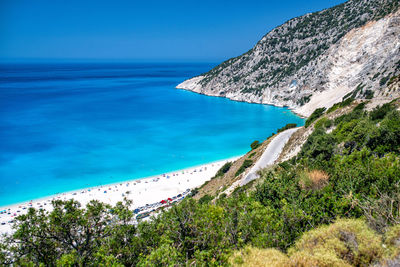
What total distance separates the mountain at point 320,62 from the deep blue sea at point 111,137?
8.99 metres

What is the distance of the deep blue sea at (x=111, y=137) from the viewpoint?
3822 cm

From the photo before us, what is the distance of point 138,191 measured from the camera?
3331 cm

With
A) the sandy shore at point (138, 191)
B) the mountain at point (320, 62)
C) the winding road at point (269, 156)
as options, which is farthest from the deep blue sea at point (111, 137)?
the winding road at point (269, 156)

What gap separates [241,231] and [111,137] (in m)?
50.4

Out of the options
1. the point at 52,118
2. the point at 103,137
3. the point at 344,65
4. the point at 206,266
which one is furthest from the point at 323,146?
the point at 52,118

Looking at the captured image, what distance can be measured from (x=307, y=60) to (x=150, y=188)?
7508 cm

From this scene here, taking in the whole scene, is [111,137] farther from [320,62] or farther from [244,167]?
[320,62]

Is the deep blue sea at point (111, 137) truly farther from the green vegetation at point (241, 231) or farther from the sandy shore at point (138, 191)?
the green vegetation at point (241, 231)

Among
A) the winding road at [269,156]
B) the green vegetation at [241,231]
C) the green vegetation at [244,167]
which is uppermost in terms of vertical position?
the green vegetation at [241,231]

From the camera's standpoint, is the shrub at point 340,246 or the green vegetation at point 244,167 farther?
the green vegetation at point 244,167

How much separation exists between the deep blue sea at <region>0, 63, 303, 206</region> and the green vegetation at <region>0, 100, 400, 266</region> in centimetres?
2972

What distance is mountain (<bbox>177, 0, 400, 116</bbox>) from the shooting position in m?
54.7

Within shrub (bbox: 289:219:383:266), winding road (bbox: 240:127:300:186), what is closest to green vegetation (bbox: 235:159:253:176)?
winding road (bbox: 240:127:300:186)

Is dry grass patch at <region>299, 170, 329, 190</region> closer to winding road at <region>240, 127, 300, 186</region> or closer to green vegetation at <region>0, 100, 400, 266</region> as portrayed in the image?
green vegetation at <region>0, 100, 400, 266</region>
